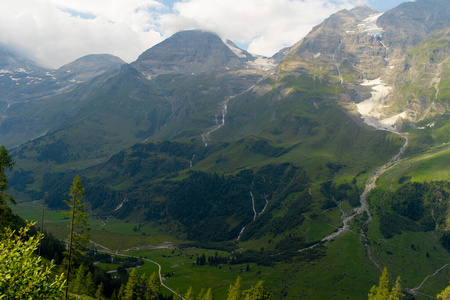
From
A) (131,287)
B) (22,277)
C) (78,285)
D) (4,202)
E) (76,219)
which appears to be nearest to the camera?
(22,277)

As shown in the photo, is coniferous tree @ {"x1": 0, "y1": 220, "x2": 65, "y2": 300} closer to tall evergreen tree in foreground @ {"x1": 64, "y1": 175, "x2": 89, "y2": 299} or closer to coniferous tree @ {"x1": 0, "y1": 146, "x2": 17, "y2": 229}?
coniferous tree @ {"x1": 0, "y1": 146, "x2": 17, "y2": 229}

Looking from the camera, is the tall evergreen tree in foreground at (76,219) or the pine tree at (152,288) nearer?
the tall evergreen tree in foreground at (76,219)

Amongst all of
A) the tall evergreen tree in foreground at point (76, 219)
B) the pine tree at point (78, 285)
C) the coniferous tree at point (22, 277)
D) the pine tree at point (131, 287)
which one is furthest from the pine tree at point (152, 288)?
the coniferous tree at point (22, 277)

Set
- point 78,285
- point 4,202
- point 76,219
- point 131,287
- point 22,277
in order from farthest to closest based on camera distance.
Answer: point 131,287
point 78,285
point 76,219
point 4,202
point 22,277

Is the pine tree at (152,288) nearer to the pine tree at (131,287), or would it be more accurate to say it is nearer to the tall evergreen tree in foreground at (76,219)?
the pine tree at (131,287)

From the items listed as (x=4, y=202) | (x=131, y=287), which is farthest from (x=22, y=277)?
(x=131, y=287)

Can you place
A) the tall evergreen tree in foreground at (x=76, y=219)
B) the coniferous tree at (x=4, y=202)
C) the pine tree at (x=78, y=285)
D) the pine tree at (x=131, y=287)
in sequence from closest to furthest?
1. the coniferous tree at (x=4, y=202)
2. the tall evergreen tree in foreground at (x=76, y=219)
3. the pine tree at (x=78, y=285)
4. the pine tree at (x=131, y=287)

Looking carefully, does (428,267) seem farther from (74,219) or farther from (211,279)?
(74,219)

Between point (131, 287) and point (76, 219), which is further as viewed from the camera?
point (131, 287)

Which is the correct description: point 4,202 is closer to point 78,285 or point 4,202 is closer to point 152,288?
point 78,285

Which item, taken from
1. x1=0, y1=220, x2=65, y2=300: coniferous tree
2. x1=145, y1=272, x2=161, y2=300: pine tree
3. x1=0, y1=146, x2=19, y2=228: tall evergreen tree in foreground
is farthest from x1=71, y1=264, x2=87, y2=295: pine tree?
x1=0, y1=220, x2=65, y2=300: coniferous tree

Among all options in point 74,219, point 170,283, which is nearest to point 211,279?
point 170,283
